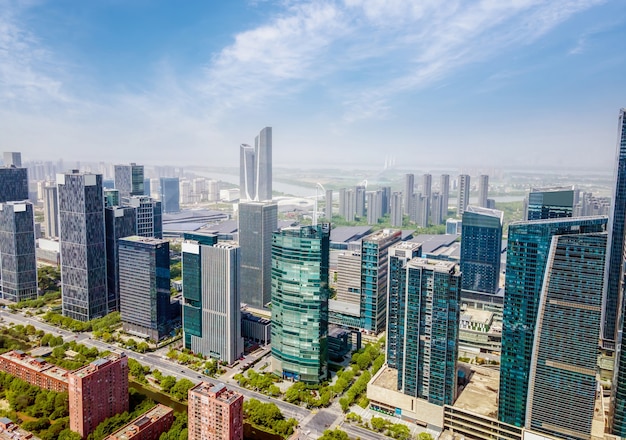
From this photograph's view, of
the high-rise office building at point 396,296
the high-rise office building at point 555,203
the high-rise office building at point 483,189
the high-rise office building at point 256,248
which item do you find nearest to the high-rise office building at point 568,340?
the high-rise office building at point 396,296

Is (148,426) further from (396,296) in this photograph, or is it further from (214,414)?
(396,296)

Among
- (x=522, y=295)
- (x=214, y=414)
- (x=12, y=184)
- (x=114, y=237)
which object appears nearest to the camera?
(x=214, y=414)

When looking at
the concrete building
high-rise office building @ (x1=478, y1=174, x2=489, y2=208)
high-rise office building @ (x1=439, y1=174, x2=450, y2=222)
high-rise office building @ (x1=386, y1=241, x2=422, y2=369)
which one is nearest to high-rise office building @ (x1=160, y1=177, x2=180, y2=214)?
high-rise office building @ (x1=439, y1=174, x2=450, y2=222)

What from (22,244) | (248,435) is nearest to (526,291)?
(248,435)

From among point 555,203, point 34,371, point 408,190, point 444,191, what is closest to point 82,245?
point 34,371

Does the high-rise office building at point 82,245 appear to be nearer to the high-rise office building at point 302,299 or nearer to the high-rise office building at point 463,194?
the high-rise office building at point 302,299

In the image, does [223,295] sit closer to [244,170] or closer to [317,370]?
[317,370]
